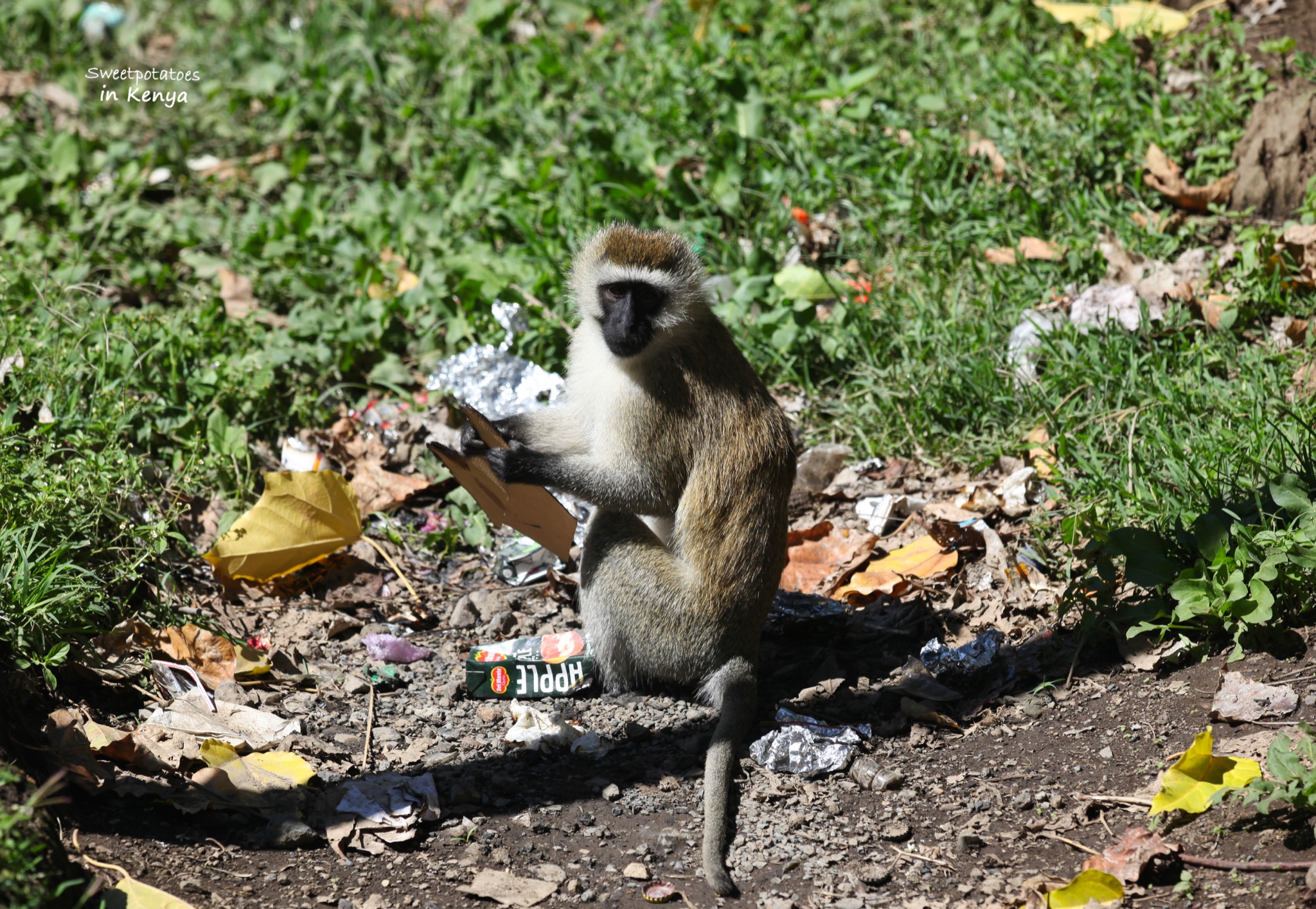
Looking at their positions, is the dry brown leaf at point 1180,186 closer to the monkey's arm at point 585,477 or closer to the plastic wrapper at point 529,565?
the monkey's arm at point 585,477

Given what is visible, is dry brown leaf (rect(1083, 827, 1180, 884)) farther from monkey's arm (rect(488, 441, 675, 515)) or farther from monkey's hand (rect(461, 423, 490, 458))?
monkey's hand (rect(461, 423, 490, 458))

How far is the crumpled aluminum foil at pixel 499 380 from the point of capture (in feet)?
18.0

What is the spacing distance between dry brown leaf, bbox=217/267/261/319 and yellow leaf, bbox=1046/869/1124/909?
16.4 feet

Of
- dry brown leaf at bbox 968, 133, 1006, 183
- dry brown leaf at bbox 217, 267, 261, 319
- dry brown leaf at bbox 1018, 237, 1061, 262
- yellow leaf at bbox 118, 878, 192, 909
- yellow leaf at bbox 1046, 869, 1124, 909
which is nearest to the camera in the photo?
yellow leaf at bbox 118, 878, 192, 909

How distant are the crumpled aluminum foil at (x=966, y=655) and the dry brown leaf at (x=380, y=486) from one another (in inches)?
97.5

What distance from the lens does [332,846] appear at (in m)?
3.14

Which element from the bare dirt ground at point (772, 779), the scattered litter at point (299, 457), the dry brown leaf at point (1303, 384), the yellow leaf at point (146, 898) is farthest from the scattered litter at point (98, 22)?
the dry brown leaf at point (1303, 384)

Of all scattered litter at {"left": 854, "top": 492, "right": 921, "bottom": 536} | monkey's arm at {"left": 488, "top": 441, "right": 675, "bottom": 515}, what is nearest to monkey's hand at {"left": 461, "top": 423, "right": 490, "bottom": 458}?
monkey's arm at {"left": 488, "top": 441, "right": 675, "bottom": 515}

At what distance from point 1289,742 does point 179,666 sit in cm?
339

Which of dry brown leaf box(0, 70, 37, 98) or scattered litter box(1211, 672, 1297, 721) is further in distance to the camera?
dry brown leaf box(0, 70, 37, 98)

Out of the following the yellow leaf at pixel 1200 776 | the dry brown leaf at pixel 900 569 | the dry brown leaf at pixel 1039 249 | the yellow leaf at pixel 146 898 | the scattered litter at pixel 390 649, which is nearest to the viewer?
the yellow leaf at pixel 146 898

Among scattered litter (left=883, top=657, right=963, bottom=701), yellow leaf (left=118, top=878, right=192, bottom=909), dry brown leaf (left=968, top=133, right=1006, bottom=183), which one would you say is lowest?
scattered litter (left=883, top=657, right=963, bottom=701)

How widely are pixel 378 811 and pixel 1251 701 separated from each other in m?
2.59

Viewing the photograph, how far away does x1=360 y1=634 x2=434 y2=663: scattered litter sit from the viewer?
4316mm
